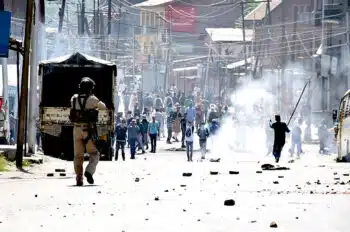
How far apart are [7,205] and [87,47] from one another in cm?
7373

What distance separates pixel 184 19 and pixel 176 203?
9735 cm

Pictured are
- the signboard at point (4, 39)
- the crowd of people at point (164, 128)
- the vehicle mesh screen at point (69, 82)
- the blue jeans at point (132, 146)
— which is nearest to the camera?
the signboard at point (4, 39)

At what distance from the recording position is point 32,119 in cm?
2664

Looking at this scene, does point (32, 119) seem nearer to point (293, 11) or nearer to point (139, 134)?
point (139, 134)

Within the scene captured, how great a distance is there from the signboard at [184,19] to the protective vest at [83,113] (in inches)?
3610

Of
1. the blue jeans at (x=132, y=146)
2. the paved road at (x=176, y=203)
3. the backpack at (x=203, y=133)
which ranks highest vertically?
the backpack at (x=203, y=133)

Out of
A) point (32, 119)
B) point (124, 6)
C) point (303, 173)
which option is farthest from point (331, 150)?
point (124, 6)

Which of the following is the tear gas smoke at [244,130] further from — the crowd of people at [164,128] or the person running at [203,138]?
the person running at [203,138]

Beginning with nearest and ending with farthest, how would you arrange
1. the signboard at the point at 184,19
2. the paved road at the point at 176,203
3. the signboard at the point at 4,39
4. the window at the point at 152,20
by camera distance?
the paved road at the point at 176,203 < the signboard at the point at 4,39 < the signboard at the point at 184,19 < the window at the point at 152,20

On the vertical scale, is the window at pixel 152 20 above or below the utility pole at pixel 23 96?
above

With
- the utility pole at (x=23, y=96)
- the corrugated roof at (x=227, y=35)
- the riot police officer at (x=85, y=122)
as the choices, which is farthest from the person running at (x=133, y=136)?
the corrugated roof at (x=227, y=35)

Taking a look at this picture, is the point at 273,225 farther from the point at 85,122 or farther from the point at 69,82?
the point at 69,82

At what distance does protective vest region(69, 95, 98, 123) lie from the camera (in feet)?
52.8

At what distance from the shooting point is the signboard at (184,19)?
108m
